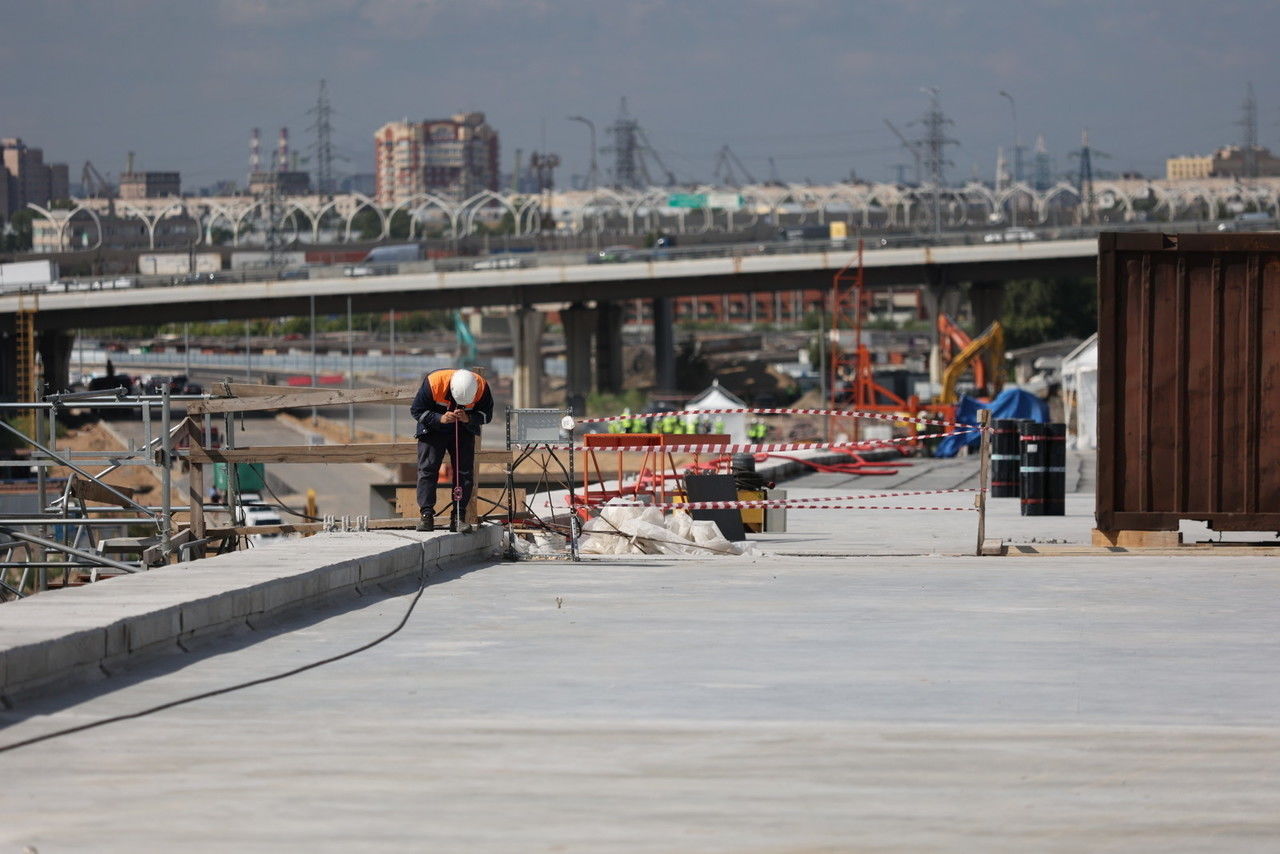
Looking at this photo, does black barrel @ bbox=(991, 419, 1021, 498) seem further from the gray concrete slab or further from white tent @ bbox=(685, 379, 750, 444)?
white tent @ bbox=(685, 379, 750, 444)

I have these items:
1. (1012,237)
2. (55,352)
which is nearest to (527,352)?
(55,352)

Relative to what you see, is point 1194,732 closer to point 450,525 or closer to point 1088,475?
point 450,525

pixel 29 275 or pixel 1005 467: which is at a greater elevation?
pixel 29 275

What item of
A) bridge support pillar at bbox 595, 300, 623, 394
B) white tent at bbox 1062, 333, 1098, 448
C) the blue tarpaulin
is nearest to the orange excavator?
white tent at bbox 1062, 333, 1098, 448

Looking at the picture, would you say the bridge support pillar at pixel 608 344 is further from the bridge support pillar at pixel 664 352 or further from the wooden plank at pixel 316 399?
the wooden plank at pixel 316 399

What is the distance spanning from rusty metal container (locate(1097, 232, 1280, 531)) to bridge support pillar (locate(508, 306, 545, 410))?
9008cm

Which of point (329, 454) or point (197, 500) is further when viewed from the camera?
point (329, 454)

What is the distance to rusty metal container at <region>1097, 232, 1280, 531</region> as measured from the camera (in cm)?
1652

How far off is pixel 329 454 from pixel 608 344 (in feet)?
315

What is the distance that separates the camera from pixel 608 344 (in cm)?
11231

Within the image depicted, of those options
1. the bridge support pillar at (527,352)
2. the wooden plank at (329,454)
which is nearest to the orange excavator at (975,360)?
the bridge support pillar at (527,352)

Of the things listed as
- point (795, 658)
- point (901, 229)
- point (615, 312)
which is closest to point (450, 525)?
point (795, 658)

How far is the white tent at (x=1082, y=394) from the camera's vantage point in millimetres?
55625

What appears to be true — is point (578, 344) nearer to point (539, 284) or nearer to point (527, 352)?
point (527, 352)
